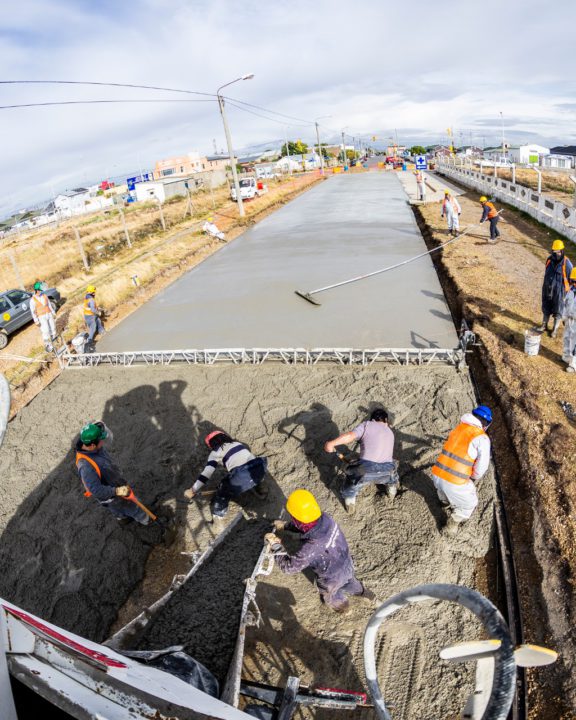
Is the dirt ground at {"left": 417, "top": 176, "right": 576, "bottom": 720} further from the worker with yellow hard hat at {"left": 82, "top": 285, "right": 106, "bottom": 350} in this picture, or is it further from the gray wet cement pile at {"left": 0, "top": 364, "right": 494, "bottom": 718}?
the worker with yellow hard hat at {"left": 82, "top": 285, "right": 106, "bottom": 350}

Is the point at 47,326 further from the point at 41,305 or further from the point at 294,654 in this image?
the point at 294,654

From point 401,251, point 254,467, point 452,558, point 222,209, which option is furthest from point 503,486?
point 222,209

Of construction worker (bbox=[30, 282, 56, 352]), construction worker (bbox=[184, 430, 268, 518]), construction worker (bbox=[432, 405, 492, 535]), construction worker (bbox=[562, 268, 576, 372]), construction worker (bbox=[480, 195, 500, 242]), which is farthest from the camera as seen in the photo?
construction worker (bbox=[480, 195, 500, 242])

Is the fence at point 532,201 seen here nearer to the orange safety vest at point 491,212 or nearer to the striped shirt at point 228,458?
the orange safety vest at point 491,212

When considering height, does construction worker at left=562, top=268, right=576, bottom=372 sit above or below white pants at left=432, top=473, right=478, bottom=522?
above

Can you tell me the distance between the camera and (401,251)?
1516 centimetres

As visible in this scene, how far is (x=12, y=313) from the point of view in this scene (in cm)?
1281

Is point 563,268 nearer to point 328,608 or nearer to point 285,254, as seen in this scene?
point 328,608

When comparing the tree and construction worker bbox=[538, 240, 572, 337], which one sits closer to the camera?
construction worker bbox=[538, 240, 572, 337]

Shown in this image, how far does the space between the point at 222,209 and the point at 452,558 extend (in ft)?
91.6

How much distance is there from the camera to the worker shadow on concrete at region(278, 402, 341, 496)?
6113 millimetres

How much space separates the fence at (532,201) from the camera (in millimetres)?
14062

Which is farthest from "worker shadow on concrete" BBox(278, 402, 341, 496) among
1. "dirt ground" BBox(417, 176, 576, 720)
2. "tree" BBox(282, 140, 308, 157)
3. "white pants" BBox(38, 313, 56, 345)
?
"tree" BBox(282, 140, 308, 157)

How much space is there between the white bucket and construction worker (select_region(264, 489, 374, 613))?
5158mm
